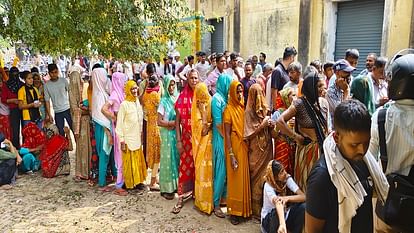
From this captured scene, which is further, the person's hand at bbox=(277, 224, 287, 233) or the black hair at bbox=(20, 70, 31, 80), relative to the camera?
the black hair at bbox=(20, 70, 31, 80)

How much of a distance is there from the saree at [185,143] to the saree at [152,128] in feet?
1.89

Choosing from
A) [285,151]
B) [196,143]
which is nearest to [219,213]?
[196,143]

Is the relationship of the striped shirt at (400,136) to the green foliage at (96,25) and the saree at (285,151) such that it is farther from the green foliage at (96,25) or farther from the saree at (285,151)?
the green foliage at (96,25)

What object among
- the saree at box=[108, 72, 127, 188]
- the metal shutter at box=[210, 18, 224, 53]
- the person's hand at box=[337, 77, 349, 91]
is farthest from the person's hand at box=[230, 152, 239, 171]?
the metal shutter at box=[210, 18, 224, 53]

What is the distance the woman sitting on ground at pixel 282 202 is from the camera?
3205mm

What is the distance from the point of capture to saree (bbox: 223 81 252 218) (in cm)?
394

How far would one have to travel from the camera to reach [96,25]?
5078 mm

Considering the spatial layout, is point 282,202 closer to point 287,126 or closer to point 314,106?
point 287,126

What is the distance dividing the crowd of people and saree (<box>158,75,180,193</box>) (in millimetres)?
14

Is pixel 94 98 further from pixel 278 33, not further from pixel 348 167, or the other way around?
pixel 278 33

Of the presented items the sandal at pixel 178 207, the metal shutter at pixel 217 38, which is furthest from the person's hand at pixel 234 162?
the metal shutter at pixel 217 38

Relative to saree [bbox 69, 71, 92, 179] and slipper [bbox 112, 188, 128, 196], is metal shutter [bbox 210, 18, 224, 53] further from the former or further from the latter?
slipper [bbox 112, 188, 128, 196]

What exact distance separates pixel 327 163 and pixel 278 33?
9601 mm

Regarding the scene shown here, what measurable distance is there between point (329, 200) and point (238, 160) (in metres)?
2.33
